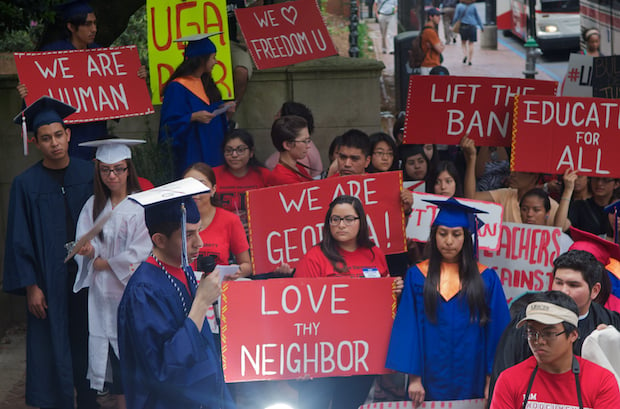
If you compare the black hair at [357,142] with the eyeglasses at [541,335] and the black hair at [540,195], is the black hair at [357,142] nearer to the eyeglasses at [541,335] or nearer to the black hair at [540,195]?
the black hair at [540,195]

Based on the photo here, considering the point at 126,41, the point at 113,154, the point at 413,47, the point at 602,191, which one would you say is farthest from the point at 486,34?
the point at 113,154

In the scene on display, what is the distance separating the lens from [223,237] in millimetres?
7699

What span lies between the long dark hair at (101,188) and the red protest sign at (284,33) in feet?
9.65

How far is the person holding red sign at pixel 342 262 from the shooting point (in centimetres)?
711

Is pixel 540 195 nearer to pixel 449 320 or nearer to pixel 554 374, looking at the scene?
pixel 449 320

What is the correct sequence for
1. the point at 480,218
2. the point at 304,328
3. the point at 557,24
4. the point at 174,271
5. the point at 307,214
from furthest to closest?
the point at 557,24 < the point at 480,218 < the point at 307,214 < the point at 304,328 < the point at 174,271

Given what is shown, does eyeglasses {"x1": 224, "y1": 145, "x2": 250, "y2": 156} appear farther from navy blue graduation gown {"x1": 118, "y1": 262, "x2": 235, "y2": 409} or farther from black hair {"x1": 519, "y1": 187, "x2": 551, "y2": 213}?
navy blue graduation gown {"x1": 118, "y1": 262, "x2": 235, "y2": 409}

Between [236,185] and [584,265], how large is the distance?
325 centimetres

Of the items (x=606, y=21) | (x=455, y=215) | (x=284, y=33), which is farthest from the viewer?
(x=606, y=21)

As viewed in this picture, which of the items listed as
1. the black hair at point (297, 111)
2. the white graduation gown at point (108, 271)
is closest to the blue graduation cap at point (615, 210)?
the black hair at point (297, 111)

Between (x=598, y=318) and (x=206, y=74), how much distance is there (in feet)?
13.4

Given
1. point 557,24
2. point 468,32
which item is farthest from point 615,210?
point 557,24

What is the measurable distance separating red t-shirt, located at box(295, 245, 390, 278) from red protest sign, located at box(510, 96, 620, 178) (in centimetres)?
187

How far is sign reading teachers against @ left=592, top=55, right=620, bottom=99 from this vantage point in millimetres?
9930
